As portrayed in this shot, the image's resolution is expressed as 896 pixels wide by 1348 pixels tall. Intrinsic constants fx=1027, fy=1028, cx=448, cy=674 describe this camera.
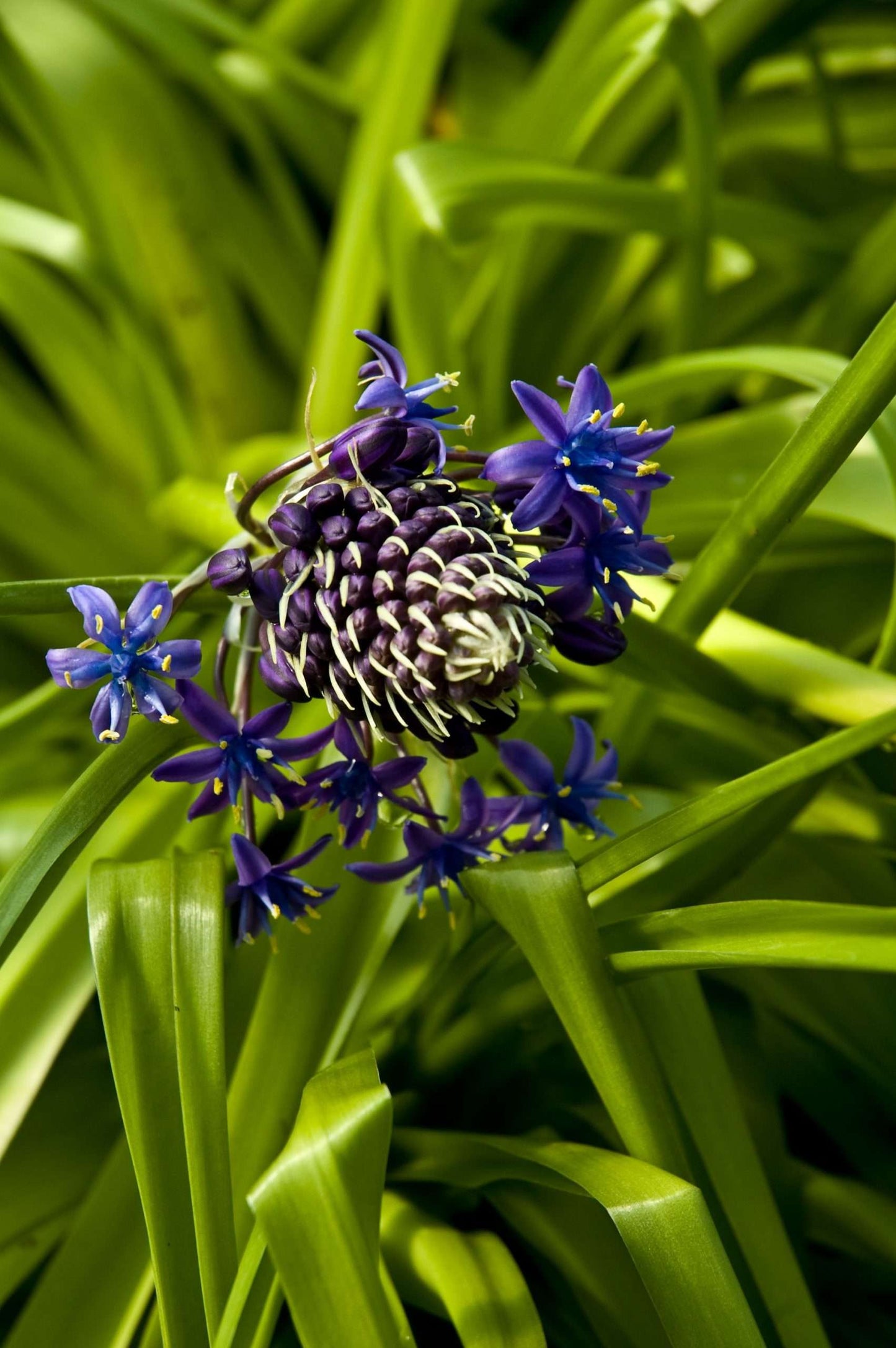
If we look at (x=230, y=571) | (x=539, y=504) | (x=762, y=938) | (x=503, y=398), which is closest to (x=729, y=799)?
(x=762, y=938)

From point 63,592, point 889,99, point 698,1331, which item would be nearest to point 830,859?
point 698,1331

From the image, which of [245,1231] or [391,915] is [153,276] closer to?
[391,915]

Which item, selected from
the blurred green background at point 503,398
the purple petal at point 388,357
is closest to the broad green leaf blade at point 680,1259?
the blurred green background at point 503,398

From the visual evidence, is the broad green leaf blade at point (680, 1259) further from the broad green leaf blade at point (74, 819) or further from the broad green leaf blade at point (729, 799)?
the broad green leaf blade at point (74, 819)

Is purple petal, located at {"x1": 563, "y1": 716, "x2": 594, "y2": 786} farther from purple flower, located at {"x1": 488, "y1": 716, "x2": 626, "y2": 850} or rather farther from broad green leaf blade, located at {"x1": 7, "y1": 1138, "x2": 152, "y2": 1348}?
broad green leaf blade, located at {"x1": 7, "y1": 1138, "x2": 152, "y2": 1348}

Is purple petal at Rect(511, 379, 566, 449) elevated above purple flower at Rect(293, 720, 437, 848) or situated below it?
above

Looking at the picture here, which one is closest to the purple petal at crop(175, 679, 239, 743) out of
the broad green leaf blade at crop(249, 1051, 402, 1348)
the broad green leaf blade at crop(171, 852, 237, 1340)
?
the broad green leaf blade at crop(171, 852, 237, 1340)
